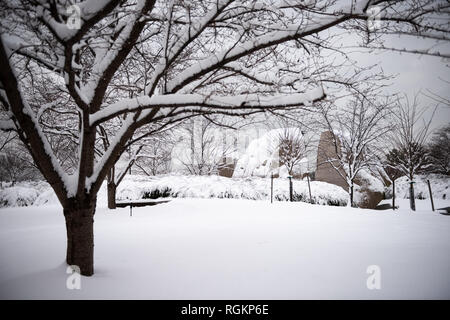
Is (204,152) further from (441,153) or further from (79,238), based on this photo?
(441,153)

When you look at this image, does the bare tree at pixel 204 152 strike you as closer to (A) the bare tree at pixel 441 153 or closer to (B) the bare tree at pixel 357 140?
(B) the bare tree at pixel 357 140

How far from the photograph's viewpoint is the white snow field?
2482 mm

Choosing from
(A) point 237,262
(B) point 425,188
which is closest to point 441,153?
(B) point 425,188

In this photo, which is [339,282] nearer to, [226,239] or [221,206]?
[226,239]

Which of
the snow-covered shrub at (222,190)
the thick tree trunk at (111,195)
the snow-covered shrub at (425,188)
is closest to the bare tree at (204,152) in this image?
the snow-covered shrub at (222,190)

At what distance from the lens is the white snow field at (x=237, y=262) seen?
248 cm

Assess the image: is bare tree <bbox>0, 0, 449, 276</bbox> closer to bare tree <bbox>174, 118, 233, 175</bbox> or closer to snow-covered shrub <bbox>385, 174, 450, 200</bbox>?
bare tree <bbox>174, 118, 233, 175</bbox>

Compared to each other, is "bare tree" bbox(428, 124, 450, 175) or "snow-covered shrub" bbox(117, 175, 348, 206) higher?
"bare tree" bbox(428, 124, 450, 175)

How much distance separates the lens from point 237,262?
3.33 m

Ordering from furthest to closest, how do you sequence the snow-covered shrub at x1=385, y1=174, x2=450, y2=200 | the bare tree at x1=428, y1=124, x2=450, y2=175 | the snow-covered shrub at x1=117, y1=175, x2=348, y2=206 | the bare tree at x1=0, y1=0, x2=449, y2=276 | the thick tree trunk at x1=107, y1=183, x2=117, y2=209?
the bare tree at x1=428, y1=124, x2=450, y2=175 < the snow-covered shrub at x1=385, y1=174, x2=450, y2=200 < the snow-covered shrub at x1=117, y1=175, x2=348, y2=206 < the thick tree trunk at x1=107, y1=183, x2=117, y2=209 < the bare tree at x1=0, y1=0, x2=449, y2=276

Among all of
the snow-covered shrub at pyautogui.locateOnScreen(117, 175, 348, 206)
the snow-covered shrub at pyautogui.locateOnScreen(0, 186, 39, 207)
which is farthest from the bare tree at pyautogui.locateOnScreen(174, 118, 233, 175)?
the snow-covered shrub at pyautogui.locateOnScreen(0, 186, 39, 207)

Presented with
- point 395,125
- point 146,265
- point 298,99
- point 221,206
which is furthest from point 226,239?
point 395,125

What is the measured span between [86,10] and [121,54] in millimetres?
773
